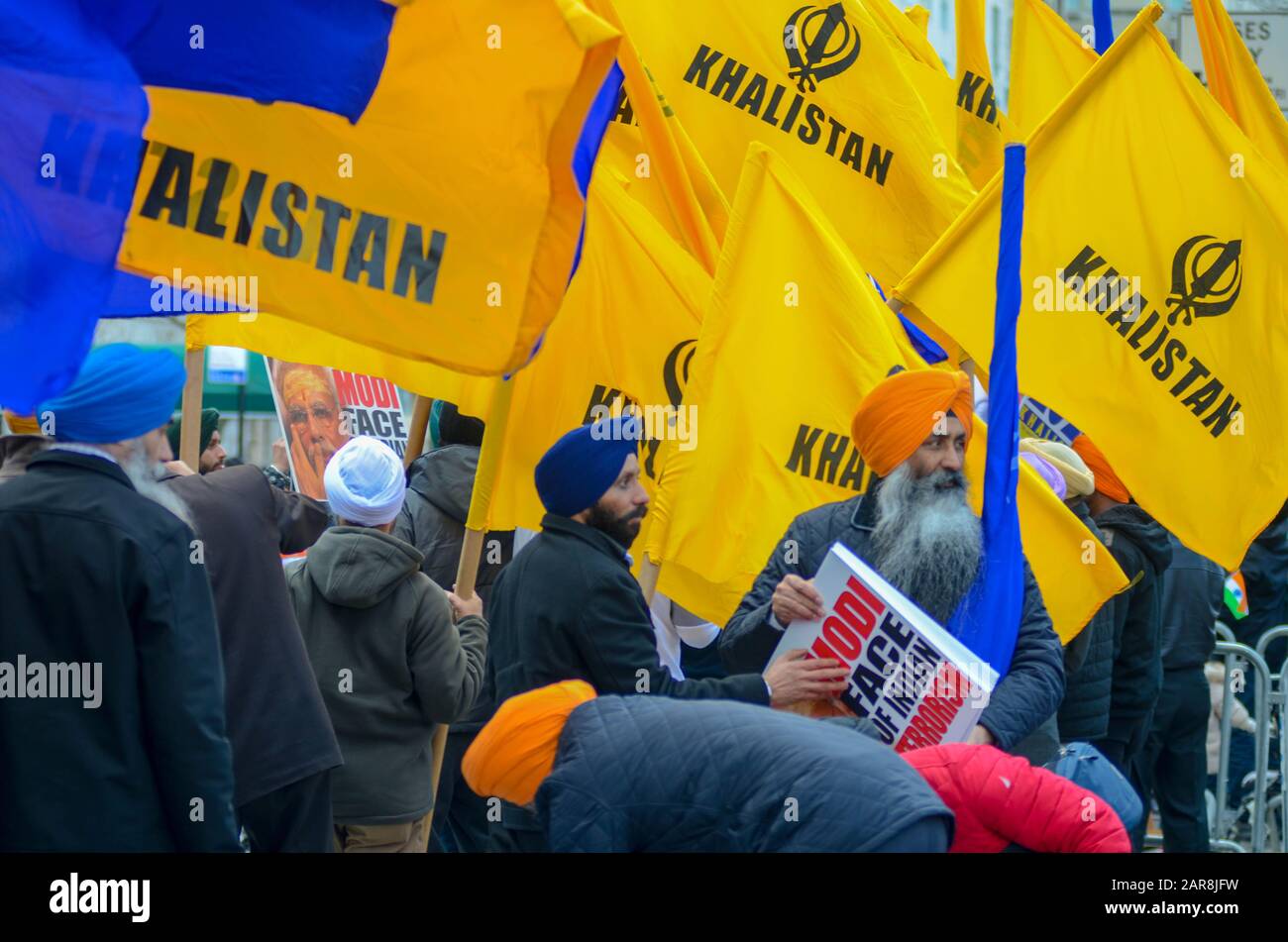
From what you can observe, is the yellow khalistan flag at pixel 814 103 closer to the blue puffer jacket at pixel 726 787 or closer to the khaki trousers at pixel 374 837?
the khaki trousers at pixel 374 837

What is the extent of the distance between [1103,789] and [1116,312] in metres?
2.54

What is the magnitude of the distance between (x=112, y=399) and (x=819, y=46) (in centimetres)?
447

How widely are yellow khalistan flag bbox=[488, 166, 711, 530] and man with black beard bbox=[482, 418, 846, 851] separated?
4.35 ft

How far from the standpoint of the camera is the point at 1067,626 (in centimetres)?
655

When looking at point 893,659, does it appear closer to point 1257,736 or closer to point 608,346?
point 608,346

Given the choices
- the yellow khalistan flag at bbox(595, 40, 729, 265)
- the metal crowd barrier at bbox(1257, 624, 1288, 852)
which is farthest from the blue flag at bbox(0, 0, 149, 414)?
the metal crowd barrier at bbox(1257, 624, 1288, 852)

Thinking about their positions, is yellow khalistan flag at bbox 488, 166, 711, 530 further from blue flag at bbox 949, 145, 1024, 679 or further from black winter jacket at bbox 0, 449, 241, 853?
black winter jacket at bbox 0, 449, 241, 853

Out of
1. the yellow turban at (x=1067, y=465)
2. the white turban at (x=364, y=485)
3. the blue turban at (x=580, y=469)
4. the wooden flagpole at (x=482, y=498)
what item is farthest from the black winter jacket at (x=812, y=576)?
the yellow turban at (x=1067, y=465)

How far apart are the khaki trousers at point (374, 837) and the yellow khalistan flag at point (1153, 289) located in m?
2.57

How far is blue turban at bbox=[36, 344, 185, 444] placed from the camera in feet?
13.5

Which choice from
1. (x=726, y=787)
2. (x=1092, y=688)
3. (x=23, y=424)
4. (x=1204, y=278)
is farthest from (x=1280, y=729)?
(x=23, y=424)

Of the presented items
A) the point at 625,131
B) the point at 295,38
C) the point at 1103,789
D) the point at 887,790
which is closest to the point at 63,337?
the point at 295,38

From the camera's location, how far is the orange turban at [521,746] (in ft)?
13.0

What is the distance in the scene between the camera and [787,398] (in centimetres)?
655
